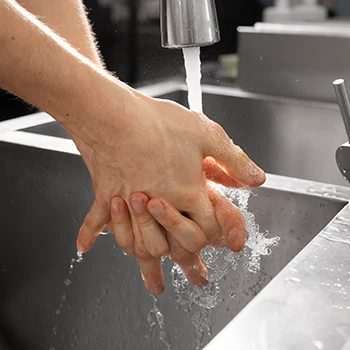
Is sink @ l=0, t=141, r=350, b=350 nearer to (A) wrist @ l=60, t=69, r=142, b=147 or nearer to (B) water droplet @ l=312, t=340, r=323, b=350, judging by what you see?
(A) wrist @ l=60, t=69, r=142, b=147

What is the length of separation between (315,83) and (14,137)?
592mm

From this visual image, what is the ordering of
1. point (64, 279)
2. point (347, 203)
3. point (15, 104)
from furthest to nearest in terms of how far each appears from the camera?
point (15, 104)
point (64, 279)
point (347, 203)

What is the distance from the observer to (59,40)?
64cm

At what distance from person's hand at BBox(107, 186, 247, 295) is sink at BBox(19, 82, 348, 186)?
0.47 metres

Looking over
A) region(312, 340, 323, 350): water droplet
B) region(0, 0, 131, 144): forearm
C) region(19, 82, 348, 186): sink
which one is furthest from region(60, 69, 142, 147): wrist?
region(19, 82, 348, 186): sink

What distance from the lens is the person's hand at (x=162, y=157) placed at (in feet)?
2.12

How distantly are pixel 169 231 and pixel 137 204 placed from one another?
5 centimetres

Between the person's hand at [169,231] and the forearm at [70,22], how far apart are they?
233 millimetres

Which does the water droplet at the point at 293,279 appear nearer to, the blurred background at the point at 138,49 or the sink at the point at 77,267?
the sink at the point at 77,267

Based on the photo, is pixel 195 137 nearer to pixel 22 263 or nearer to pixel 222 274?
pixel 222 274

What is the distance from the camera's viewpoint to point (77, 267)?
0.91 metres

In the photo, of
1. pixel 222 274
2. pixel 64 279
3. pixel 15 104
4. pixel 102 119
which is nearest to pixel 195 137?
pixel 102 119

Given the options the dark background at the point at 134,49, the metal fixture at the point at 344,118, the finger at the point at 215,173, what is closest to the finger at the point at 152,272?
the finger at the point at 215,173

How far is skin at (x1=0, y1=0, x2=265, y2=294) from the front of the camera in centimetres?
62
